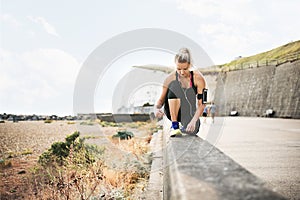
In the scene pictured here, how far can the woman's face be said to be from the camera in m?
3.74

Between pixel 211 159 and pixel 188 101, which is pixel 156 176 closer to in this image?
pixel 188 101

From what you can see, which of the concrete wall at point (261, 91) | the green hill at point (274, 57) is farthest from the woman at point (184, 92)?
the green hill at point (274, 57)

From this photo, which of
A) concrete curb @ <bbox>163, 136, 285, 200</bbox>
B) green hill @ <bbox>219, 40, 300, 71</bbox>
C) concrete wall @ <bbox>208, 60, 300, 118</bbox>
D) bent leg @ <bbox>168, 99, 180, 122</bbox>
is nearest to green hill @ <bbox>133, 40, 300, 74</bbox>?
green hill @ <bbox>219, 40, 300, 71</bbox>

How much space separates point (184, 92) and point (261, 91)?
30556 millimetres

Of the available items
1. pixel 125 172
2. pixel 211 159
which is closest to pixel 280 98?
pixel 125 172

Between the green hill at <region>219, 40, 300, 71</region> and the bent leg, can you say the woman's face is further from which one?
the green hill at <region>219, 40, 300, 71</region>

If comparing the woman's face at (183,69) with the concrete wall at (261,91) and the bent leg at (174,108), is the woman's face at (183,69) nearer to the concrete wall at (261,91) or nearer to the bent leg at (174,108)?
the bent leg at (174,108)

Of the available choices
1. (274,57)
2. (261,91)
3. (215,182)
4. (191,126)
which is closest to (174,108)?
(191,126)

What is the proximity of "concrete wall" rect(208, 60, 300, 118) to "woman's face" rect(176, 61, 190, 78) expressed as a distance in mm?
22335

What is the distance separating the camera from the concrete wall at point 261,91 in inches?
998

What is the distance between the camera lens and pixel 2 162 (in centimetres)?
834

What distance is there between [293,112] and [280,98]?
132 inches

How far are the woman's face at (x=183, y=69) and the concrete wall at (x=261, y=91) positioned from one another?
22335mm

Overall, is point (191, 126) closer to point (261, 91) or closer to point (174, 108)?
point (174, 108)
